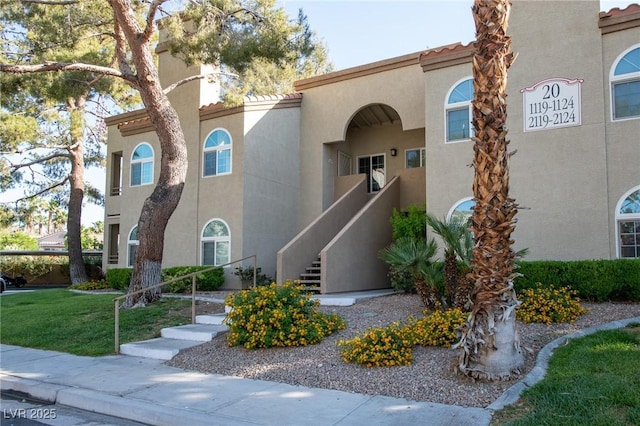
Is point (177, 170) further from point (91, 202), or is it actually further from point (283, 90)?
point (91, 202)

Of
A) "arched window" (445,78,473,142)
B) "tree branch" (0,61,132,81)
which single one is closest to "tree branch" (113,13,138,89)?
"tree branch" (0,61,132,81)

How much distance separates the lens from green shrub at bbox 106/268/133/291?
19.2m

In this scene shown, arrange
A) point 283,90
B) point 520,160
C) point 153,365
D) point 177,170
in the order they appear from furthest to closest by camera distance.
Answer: point 283,90, point 177,170, point 520,160, point 153,365

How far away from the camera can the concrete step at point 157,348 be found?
8.79 meters

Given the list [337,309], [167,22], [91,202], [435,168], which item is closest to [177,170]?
[167,22]

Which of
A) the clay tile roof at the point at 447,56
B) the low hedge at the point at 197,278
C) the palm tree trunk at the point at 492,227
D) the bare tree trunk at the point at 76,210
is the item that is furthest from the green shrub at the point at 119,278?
the palm tree trunk at the point at 492,227

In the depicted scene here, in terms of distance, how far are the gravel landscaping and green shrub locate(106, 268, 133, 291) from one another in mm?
11234

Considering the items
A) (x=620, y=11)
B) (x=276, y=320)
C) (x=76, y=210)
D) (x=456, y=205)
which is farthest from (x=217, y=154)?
(x=620, y=11)

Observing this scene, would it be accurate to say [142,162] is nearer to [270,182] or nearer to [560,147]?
[270,182]

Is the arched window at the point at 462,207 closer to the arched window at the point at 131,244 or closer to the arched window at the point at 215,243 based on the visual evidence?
the arched window at the point at 215,243

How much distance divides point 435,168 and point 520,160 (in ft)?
7.31

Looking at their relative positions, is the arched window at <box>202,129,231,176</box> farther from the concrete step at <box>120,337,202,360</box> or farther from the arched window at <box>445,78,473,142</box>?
the concrete step at <box>120,337,202,360</box>

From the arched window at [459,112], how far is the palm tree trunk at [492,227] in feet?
23.9

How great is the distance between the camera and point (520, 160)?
1273 centimetres
